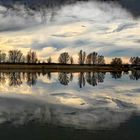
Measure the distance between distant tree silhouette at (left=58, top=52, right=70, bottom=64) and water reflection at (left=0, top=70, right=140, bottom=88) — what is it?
303mm

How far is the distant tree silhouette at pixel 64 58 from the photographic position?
9.58 m

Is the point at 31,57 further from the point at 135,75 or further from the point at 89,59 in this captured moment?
the point at 135,75

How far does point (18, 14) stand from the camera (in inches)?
370

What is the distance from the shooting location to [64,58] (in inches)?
383

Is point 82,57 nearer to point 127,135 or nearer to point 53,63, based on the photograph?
point 53,63

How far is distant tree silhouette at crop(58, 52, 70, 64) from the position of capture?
9581 mm

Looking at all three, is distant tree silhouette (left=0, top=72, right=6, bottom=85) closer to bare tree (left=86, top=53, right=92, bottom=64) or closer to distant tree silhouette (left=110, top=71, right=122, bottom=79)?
bare tree (left=86, top=53, right=92, bottom=64)

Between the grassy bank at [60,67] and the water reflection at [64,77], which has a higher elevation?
the grassy bank at [60,67]

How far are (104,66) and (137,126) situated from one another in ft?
5.61

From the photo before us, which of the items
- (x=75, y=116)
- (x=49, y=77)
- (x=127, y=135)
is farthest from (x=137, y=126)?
(x=49, y=77)

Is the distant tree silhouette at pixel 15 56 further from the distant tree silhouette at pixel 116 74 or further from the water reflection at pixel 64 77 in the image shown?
the distant tree silhouette at pixel 116 74

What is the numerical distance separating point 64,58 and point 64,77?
0.47 meters

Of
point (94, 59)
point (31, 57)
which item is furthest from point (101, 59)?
point (31, 57)

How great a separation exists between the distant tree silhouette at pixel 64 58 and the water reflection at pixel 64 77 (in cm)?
30
